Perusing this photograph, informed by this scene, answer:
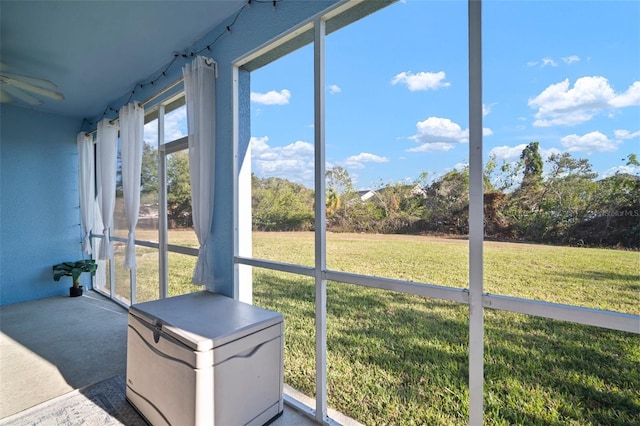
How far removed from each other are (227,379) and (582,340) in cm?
191

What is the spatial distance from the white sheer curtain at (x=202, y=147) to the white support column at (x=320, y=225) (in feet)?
3.17

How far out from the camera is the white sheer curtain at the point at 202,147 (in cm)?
221

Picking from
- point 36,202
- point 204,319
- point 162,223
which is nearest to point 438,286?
point 204,319

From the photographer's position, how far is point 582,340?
1654 millimetres

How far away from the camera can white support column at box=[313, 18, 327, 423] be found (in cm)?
168

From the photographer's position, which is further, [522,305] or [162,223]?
[162,223]

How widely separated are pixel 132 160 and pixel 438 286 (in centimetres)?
318

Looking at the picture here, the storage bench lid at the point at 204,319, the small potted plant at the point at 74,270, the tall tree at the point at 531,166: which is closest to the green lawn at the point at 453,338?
the tall tree at the point at 531,166

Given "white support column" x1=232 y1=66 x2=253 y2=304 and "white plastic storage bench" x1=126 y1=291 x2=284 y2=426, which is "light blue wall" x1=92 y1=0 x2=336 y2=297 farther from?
"white plastic storage bench" x1=126 y1=291 x2=284 y2=426

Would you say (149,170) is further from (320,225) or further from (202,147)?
Answer: (320,225)

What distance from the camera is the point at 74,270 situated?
4039mm

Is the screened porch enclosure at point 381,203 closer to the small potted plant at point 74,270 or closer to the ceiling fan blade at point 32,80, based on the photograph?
the ceiling fan blade at point 32,80

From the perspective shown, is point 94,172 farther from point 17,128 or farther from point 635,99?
point 635,99


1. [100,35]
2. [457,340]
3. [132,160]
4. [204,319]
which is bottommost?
[457,340]
